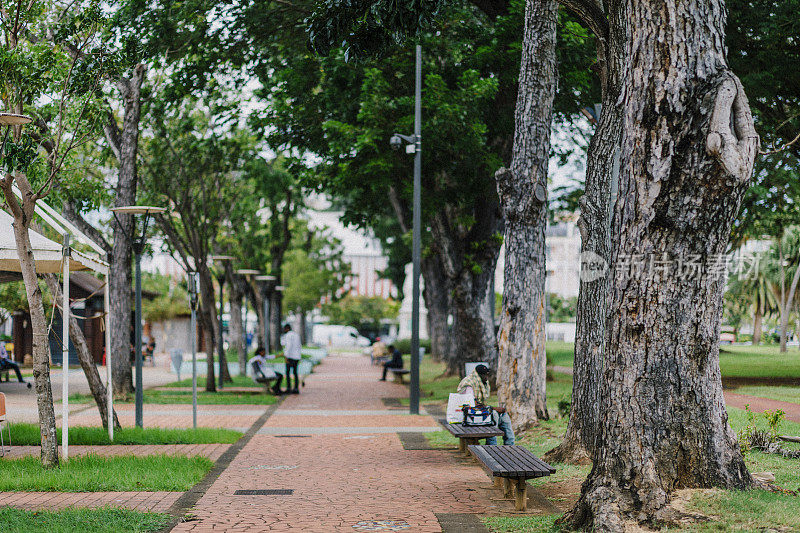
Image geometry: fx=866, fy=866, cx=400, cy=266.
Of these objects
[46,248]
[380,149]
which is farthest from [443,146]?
[46,248]

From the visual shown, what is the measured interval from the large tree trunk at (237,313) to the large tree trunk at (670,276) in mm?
25060

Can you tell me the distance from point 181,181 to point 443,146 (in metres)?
8.75

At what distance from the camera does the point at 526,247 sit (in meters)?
13.5

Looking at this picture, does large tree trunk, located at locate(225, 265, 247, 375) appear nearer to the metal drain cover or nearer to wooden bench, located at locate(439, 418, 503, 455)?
wooden bench, located at locate(439, 418, 503, 455)

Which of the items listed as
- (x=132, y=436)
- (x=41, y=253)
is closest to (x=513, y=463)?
(x=132, y=436)

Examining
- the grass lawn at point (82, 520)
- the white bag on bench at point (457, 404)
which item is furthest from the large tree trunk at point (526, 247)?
the grass lawn at point (82, 520)

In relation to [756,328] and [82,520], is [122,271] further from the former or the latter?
[756,328]

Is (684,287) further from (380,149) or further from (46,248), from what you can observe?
(380,149)

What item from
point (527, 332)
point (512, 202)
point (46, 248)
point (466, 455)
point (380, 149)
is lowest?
point (466, 455)

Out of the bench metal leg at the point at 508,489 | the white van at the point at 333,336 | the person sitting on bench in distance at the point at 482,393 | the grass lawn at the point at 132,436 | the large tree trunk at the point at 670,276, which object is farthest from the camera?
the white van at the point at 333,336

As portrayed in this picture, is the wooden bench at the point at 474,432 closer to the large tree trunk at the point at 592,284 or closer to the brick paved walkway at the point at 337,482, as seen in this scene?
the brick paved walkway at the point at 337,482

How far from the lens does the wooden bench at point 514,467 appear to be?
7301mm

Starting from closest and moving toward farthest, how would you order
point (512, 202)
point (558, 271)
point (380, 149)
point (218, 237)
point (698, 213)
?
point (698, 213) → point (512, 202) → point (380, 149) → point (218, 237) → point (558, 271)

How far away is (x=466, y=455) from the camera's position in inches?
442
